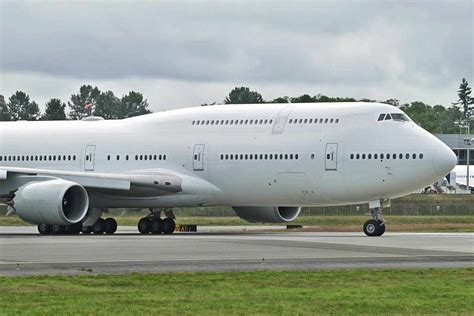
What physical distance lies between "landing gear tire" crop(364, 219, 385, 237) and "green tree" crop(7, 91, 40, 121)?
4606 inches

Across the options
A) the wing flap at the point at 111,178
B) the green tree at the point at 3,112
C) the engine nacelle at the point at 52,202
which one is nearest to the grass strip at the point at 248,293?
the engine nacelle at the point at 52,202

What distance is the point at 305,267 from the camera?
24.4 metres

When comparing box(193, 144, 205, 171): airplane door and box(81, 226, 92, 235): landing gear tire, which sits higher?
box(193, 144, 205, 171): airplane door

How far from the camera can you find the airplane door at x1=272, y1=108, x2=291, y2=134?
149ft

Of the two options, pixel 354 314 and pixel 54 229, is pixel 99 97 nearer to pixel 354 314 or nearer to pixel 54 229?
pixel 54 229

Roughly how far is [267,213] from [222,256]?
21.5m

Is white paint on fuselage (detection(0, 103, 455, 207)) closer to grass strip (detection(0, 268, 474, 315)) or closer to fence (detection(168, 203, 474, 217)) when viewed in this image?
fence (detection(168, 203, 474, 217))

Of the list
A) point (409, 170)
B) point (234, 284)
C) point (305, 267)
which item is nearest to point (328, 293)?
point (234, 284)

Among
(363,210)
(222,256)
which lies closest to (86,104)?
(363,210)

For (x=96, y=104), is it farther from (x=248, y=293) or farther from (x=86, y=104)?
(x=248, y=293)

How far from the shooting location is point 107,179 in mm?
46594

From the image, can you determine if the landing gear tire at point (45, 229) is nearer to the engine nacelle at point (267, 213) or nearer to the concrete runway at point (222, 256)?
the engine nacelle at point (267, 213)

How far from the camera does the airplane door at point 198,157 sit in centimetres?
4709

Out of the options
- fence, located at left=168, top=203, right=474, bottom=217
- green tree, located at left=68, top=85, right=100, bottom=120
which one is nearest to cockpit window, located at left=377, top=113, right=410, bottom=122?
fence, located at left=168, top=203, right=474, bottom=217
